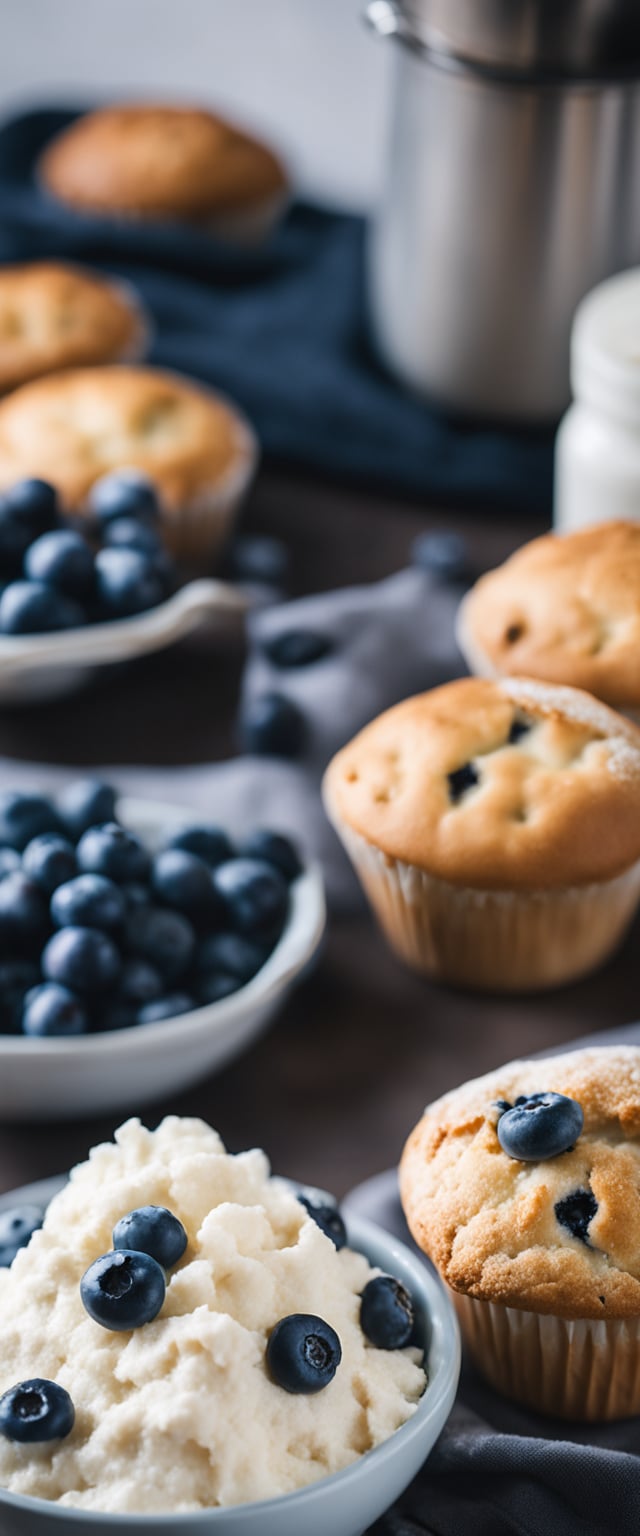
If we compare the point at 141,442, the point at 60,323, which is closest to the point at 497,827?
the point at 141,442

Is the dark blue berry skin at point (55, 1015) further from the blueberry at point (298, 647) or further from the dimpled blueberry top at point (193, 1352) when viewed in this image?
the blueberry at point (298, 647)

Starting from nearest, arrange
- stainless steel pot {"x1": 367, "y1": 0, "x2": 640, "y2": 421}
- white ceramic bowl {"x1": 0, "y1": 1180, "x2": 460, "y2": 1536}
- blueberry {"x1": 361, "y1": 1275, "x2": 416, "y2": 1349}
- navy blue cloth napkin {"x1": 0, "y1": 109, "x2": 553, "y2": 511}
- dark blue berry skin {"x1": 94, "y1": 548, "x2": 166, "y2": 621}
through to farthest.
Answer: white ceramic bowl {"x1": 0, "y1": 1180, "x2": 460, "y2": 1536}, blueberry {"x1": 361, "y1": 1275, "x2": 416, "y2": 1349}, dark blue berry skin {"x1": 94, "y1": 548, "x2": 166, "y2": 621}, stainless steel pot {"x1": 367, "y1": 0, "x2": 640, "y2": 421}, navy blue cloth napkin {"x1": 0, "y1": 109, "x2": 553, "y2": 511}

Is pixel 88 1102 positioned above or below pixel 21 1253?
below

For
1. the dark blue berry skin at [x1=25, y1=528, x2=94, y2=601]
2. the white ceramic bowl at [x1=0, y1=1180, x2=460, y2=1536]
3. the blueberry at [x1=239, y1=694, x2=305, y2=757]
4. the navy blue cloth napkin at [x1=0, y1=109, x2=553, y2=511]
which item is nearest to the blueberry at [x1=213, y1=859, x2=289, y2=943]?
the blueberry at [x1=239, y1=694, x2=305, y2=757]

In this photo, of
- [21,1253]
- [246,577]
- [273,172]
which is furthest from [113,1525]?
[273,172]

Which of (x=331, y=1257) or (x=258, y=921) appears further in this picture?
(x=258, y=921)

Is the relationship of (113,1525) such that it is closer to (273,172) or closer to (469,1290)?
(469,1290)

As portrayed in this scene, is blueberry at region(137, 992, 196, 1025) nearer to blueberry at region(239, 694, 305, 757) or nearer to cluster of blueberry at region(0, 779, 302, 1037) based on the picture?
cluster of blueberry at region(0, 779, 302, 1037)
